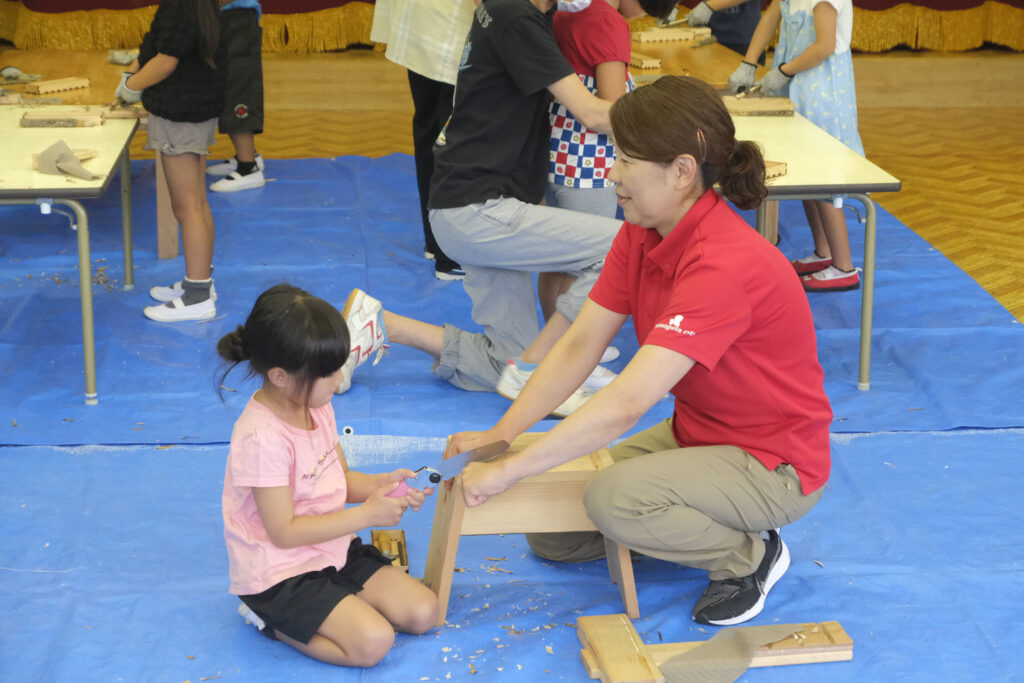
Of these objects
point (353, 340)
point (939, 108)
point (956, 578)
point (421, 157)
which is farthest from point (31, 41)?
point (956, 578)

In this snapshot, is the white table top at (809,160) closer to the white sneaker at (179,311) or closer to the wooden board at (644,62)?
the wooden board at (644,62)

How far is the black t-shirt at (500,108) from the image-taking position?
2.77 m

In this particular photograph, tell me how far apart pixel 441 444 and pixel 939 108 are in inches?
207

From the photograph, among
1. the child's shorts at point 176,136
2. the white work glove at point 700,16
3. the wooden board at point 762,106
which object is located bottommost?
the child's shorts at point 176,136

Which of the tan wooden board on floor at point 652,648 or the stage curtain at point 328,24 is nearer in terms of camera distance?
the tan wooden board on floor at point 652,648

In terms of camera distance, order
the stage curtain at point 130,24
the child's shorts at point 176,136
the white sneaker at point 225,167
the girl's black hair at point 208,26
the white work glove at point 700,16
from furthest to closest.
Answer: the stage curtain at point 130,24 < the white work glove at point 700,16 < the white sneaker at point 225,167 < the child's shorts at point 176,136 < the girl's black hair at point 208,26

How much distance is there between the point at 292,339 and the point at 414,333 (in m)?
1.25

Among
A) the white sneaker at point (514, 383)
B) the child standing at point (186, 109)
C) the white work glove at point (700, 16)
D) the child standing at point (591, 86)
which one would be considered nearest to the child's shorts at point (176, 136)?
the child standing at point (186, 109)

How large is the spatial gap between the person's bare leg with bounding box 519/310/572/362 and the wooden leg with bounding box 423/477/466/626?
35.6 inches

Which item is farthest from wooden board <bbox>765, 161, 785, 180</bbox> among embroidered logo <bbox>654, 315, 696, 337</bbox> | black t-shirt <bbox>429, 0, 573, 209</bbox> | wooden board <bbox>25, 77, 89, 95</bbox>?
wooden board <bbox>25, 77, 89, 95</bbox>

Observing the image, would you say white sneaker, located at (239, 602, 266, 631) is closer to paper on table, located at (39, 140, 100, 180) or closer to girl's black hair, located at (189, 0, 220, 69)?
paper on table, located at (39, 140, 100, 180)

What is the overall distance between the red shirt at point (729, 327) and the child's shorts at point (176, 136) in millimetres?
1764

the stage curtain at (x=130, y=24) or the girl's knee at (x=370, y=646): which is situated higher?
the stage curtain at (x=130, y=24)

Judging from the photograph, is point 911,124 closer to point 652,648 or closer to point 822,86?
point 822,86
